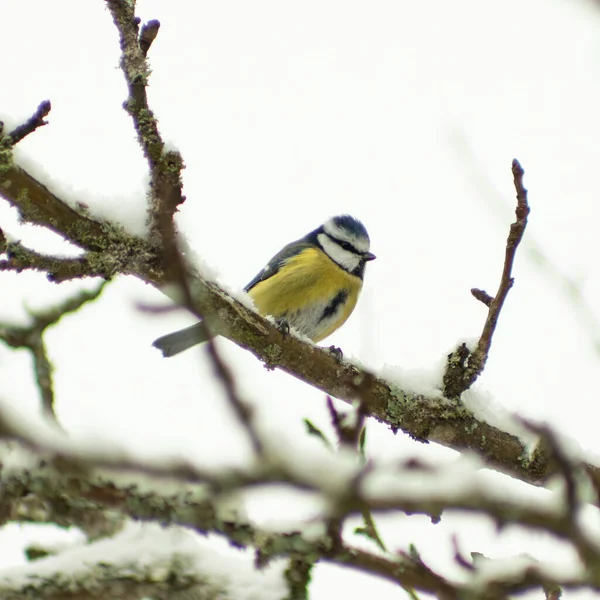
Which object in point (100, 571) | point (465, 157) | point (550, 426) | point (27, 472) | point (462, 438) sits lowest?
point (100, 571)

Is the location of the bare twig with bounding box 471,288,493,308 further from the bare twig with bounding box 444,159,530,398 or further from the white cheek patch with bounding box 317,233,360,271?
the white cheek patch with bounding box 317,233,360,271

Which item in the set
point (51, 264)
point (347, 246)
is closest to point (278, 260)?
point (347, 246)

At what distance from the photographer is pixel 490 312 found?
2.55 meters

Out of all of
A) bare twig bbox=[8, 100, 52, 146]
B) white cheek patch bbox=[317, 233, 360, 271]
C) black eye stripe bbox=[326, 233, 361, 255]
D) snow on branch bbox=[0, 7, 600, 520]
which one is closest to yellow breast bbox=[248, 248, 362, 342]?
white cheek patch bbox=[317, 233, 360, 271]

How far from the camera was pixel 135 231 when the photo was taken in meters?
2.42

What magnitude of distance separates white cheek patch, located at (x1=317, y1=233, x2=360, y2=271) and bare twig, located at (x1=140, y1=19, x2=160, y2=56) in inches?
140

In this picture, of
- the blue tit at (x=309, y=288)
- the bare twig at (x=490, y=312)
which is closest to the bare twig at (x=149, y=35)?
the bare twig at (x=490, y=312)

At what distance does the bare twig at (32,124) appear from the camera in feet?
6.89

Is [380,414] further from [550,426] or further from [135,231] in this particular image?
[550,426]

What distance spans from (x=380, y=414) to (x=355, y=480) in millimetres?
2064

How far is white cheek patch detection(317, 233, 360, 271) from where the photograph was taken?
5566 mm

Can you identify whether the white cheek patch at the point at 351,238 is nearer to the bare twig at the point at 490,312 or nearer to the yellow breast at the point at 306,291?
the yellow breast at the point at 306,291

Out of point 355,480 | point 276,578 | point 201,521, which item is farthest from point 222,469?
point 276,578

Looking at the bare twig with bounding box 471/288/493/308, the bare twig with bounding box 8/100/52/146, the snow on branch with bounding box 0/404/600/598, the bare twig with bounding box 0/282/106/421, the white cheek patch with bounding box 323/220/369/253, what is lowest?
the snow on branch with bounding box 0/404/600/598
